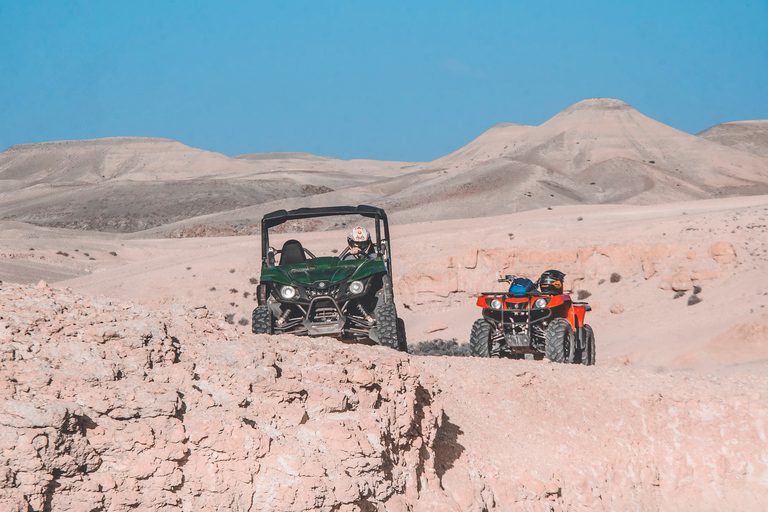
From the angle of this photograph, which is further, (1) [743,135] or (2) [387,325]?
(1) [743,135]

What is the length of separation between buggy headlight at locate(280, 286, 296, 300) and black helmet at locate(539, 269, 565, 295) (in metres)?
4.36

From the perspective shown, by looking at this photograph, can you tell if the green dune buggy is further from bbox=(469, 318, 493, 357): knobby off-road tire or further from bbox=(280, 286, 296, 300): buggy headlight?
bbox=(469, 318, 493, 357): knobby off-road tire

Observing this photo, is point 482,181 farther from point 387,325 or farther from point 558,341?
point 387,325

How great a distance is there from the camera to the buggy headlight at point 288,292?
10.2 meters

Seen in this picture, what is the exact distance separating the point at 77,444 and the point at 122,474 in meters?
0.35

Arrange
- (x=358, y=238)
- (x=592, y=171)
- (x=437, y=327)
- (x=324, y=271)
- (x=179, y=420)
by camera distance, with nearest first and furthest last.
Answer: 1. (x=179, y=420)
2. (x=324, y=271)
3. (x=358, y=238)
4. (x=437, y=327)
5. (x=592, y=171)

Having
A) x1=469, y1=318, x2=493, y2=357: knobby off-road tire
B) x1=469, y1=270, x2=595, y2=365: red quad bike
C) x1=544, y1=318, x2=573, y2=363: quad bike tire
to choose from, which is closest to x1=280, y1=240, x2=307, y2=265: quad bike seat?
x1=469, y1=270, x2=595, y2=365: red quad bike

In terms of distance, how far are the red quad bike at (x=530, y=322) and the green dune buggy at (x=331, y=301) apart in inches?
82.4

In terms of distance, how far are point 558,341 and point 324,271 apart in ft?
12.5

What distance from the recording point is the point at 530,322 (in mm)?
12258

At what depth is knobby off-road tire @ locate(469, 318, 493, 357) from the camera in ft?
40.2

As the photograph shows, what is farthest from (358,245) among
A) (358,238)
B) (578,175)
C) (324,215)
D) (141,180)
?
(141,180)

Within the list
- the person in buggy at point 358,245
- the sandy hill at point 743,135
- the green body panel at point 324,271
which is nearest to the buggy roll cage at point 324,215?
the person in buggy at point 358,245

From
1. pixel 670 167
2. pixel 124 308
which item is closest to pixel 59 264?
pixel 124 308
